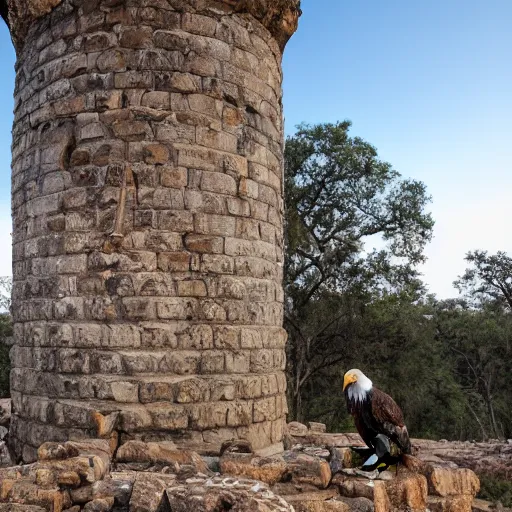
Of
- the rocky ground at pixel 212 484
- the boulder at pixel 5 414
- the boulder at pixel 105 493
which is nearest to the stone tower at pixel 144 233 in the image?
the rocky ground at pixel 212 484

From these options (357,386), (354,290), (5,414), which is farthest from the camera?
(354,290)

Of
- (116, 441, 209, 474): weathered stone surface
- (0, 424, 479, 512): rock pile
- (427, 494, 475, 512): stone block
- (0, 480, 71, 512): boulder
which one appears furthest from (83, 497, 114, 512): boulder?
(427, 494, 475, 512): stone block

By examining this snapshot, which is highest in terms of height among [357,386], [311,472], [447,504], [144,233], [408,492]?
[144,233]

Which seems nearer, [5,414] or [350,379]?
[350,379]

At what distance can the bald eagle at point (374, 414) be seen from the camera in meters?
4.29

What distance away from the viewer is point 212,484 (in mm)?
3633

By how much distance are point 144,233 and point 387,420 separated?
107 inches

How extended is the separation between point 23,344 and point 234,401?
7.60 feet

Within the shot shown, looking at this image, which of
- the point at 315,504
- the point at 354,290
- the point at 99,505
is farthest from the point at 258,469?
the point at 354,290

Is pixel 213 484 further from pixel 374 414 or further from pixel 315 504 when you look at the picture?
pixel 374 414

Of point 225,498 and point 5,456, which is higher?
point 225,498

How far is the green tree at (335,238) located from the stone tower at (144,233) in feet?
31.0

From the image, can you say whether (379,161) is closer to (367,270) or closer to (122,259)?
(367,270)

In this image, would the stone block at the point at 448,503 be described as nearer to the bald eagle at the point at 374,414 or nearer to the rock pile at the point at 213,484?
the rock pile at the point at 213,484
